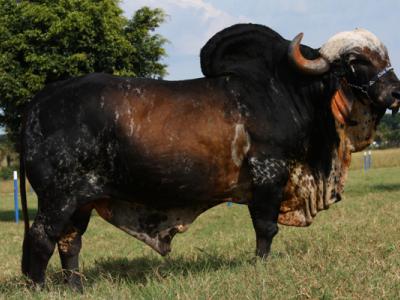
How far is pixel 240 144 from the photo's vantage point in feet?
16.1

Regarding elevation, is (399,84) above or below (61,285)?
above

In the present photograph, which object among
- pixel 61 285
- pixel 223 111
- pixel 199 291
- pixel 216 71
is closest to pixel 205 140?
pixel 223 111

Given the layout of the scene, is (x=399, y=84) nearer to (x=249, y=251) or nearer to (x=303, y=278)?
(x=303, y=278)

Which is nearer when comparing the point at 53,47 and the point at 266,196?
the point at 266,196

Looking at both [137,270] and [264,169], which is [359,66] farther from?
[137,270]

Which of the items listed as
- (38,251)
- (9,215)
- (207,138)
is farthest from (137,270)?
(9,215)

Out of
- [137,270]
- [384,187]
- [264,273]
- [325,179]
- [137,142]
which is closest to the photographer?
[264,273]

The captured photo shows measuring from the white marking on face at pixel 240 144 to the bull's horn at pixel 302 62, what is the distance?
652mm

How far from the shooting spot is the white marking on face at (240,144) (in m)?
4.89

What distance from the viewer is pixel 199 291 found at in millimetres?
4047

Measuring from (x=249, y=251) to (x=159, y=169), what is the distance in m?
2.33

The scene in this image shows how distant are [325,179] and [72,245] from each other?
2.05 metres

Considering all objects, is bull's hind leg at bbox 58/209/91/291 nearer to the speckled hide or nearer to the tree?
the speckled hide

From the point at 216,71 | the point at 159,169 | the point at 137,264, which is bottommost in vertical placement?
the point at 137,264
